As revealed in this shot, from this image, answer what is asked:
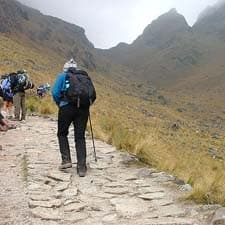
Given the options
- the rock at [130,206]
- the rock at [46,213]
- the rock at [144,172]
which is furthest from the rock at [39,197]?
the rock at [144,172]

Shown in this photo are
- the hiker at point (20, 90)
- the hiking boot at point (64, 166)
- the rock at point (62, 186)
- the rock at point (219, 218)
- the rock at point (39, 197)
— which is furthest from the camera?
the hiker at point (20, 90)

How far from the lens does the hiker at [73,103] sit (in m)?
8.24

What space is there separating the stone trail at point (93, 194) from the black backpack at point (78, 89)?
120 centimetres

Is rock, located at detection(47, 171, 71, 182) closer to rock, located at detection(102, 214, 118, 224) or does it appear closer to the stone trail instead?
the stone trail

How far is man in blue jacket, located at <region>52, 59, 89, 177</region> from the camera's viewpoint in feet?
27.4

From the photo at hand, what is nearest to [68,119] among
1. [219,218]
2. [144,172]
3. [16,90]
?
[144,172]

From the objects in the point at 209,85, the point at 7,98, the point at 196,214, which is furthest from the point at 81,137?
the point at 209,85

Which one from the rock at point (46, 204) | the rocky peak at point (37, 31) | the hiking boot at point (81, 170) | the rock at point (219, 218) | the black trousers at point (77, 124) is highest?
the rocky peak at point (37, 31)

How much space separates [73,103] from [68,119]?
335 millimetres

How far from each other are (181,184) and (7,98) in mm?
9433

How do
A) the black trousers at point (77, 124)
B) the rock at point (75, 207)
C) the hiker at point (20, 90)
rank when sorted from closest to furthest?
the rock at point (75, 207), the black trousers at point (77, 124), the hiker at point (20, 90)

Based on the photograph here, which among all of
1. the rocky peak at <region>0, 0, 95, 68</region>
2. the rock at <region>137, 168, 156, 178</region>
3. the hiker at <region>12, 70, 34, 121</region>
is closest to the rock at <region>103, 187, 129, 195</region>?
the rock at <region>137, 168, 156, 178</region>

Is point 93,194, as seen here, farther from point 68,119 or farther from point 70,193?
point 68,119

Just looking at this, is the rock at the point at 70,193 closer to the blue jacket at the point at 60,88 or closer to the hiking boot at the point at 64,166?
the hiking boot at the point at 64,166
